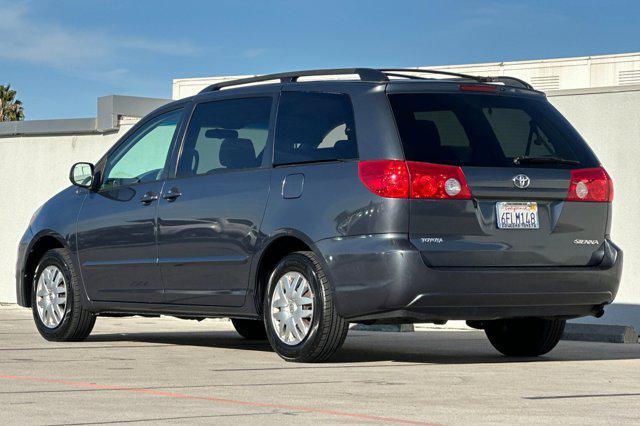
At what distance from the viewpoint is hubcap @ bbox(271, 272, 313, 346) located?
29.5ft

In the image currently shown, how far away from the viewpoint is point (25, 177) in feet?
61.8

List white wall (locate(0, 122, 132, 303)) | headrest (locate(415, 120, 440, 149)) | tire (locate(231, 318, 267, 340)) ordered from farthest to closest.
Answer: white wall (locate(0, 122, 132, 303))
tire (locate(231, 318, 267, 340))
headrest (locate(415, 120, 440, 149))

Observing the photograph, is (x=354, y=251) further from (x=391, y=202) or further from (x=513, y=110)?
(x=513, y=110)

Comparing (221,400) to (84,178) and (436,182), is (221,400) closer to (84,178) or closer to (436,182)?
(436,182)

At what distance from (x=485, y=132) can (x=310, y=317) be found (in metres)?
1.67

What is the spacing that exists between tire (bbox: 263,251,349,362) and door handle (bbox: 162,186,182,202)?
3.97 feet

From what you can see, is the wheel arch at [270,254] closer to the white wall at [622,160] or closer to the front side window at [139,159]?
the front side window at [139,159]

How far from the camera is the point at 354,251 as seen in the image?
8578 mm

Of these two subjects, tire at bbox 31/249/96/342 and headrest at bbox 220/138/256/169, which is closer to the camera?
headrest at bbox 220/138/256/169

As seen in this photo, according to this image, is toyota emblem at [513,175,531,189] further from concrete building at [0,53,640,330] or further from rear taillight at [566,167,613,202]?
concrete building at [0,53,640,330]

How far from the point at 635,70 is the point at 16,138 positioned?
25.3m

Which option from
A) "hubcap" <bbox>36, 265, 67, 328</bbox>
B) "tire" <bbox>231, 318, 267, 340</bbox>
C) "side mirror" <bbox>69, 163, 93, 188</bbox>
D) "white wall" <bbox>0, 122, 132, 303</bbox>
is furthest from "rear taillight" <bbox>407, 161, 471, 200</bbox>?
"white wall" <bbox>0, 122, 132, 303</bbox>

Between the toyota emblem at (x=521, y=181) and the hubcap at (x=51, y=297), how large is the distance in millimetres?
4085

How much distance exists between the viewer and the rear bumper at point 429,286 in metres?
8.40
